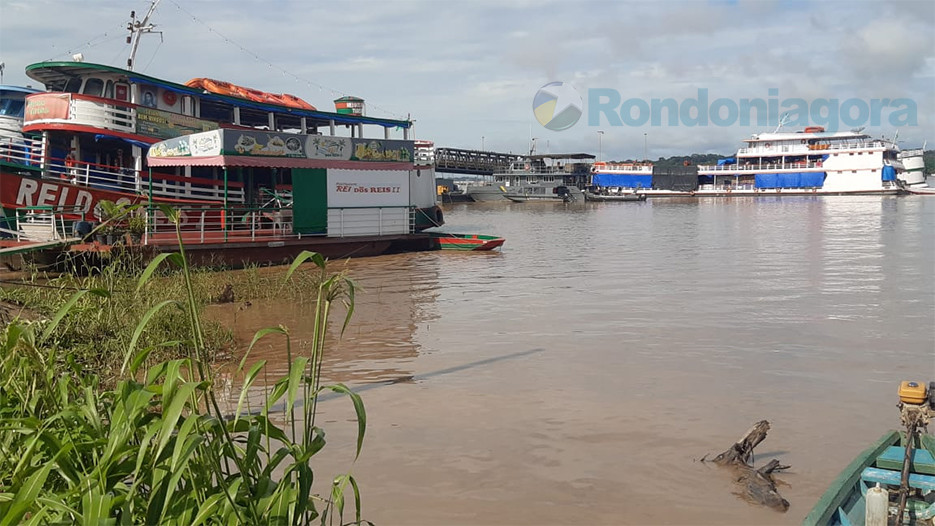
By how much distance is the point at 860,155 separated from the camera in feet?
238

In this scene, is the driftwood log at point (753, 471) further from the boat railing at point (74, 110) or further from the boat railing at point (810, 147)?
the boat railing at point (810, 147)

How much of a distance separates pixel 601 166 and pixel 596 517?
81.9m

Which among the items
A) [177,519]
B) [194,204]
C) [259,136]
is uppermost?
[259,136]

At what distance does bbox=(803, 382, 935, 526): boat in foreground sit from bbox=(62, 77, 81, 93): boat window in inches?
770

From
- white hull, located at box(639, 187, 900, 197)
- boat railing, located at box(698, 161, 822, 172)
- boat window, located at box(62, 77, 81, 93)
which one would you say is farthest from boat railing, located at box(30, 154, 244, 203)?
boat railing, located at box(698, 161, 822, 172)

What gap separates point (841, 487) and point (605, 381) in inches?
165

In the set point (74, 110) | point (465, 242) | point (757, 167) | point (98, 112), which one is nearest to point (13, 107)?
point (74, 110)

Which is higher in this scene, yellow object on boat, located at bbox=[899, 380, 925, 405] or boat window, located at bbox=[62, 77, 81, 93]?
boat window, located at bbox=[62, 77, 81, 93]

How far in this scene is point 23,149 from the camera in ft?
60.1

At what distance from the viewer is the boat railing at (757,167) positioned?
76.3 m

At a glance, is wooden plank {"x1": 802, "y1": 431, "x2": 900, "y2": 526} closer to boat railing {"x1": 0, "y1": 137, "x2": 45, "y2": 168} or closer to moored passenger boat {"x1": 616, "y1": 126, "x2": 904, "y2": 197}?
boat railing {"x1": 0, "y1": 137, "x2": 45, "y2": 168}

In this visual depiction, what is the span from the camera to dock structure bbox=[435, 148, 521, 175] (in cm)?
7131

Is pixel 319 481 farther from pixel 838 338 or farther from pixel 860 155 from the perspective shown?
pixel 860 155

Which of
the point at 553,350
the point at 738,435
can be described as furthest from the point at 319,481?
the point at 553,350
